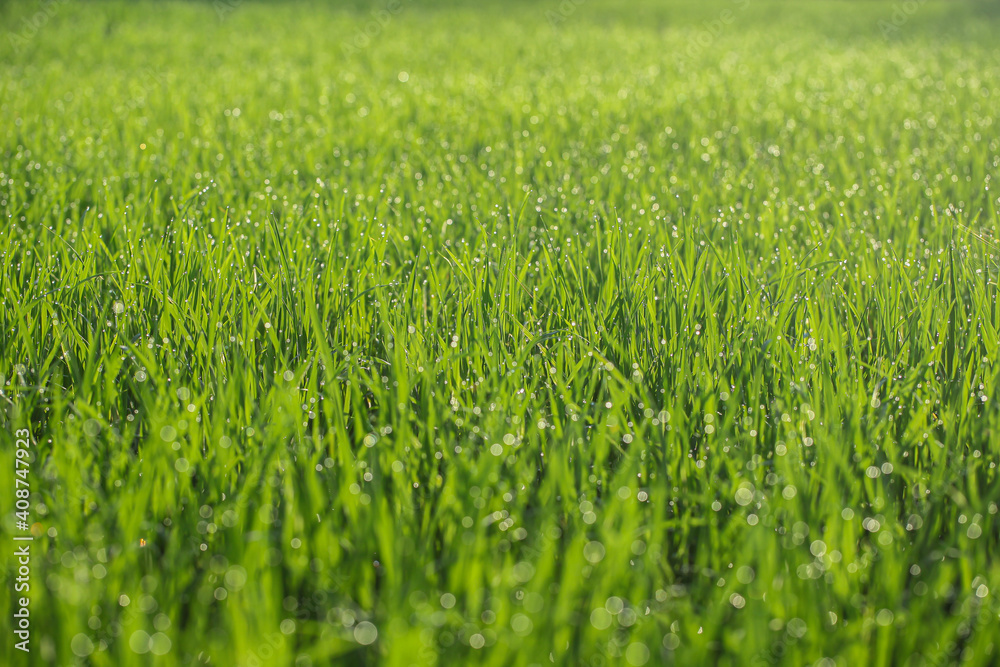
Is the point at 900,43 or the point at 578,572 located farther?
the point at 900,43

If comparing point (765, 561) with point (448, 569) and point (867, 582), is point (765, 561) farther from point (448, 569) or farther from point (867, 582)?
point (448, 569)

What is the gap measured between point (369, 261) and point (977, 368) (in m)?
1.49

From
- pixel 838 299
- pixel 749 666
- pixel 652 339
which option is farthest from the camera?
pixel 838 299

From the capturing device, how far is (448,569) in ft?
3.53

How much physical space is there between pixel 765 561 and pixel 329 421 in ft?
2.70

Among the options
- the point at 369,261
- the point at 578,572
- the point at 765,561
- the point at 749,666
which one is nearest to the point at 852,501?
the point at 765,561

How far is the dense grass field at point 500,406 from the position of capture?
38.0 inches

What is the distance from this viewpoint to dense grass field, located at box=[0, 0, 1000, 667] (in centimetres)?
97

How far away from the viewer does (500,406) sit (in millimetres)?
1318

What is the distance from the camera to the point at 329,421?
1.39m

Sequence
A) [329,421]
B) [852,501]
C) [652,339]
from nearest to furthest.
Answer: [852,501], [329,421], [652,339]

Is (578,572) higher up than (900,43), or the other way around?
(900,43)

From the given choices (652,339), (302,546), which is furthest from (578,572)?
(652,339)

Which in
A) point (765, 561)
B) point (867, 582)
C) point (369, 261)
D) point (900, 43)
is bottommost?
point (867, 582)
